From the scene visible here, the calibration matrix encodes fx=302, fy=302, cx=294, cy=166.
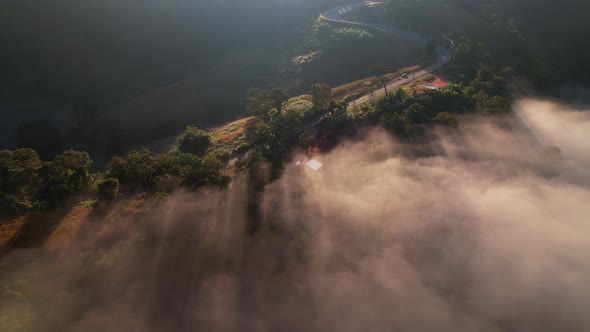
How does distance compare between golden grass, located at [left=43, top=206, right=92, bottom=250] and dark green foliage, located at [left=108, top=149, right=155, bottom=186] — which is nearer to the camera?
golden grass, located at [left=43, top=206, right=92, bottom=250]

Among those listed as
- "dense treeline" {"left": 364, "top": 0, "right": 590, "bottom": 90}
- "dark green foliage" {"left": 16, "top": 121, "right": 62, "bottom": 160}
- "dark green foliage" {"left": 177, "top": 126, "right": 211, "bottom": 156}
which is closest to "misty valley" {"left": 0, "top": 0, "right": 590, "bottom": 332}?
"dark green foliage" {"left": 177, "top": 126, "right": 211, "bottom": 156}

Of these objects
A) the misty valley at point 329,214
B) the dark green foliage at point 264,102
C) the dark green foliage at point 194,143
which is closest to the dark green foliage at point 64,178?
the misty valley at point 329,214

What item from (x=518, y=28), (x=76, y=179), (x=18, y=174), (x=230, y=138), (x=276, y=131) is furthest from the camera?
(x=518, y=28)

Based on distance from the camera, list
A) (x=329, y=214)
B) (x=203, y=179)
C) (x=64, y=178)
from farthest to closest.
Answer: (x=203, y=179)
(x=64, y=178)
(x=329, y=214)

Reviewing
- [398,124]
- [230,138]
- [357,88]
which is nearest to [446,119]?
[398,124]

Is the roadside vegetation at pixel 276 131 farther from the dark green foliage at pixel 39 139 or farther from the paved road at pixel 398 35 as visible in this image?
the paved road at pixel 398 35

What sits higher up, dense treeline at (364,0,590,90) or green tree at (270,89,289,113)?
green tree at (270,89,289,113)

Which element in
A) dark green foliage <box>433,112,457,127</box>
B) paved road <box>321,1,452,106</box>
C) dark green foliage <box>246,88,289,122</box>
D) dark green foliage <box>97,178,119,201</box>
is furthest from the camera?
paved road <box>321,1,452,106</box>

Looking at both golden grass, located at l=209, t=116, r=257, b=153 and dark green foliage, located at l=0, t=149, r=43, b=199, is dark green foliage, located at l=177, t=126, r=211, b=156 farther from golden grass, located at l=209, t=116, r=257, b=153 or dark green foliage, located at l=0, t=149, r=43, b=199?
dark green foliage, located at l=0, t=149, r=43, b=199

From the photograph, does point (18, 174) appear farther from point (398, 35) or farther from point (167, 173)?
point (398, 35)
